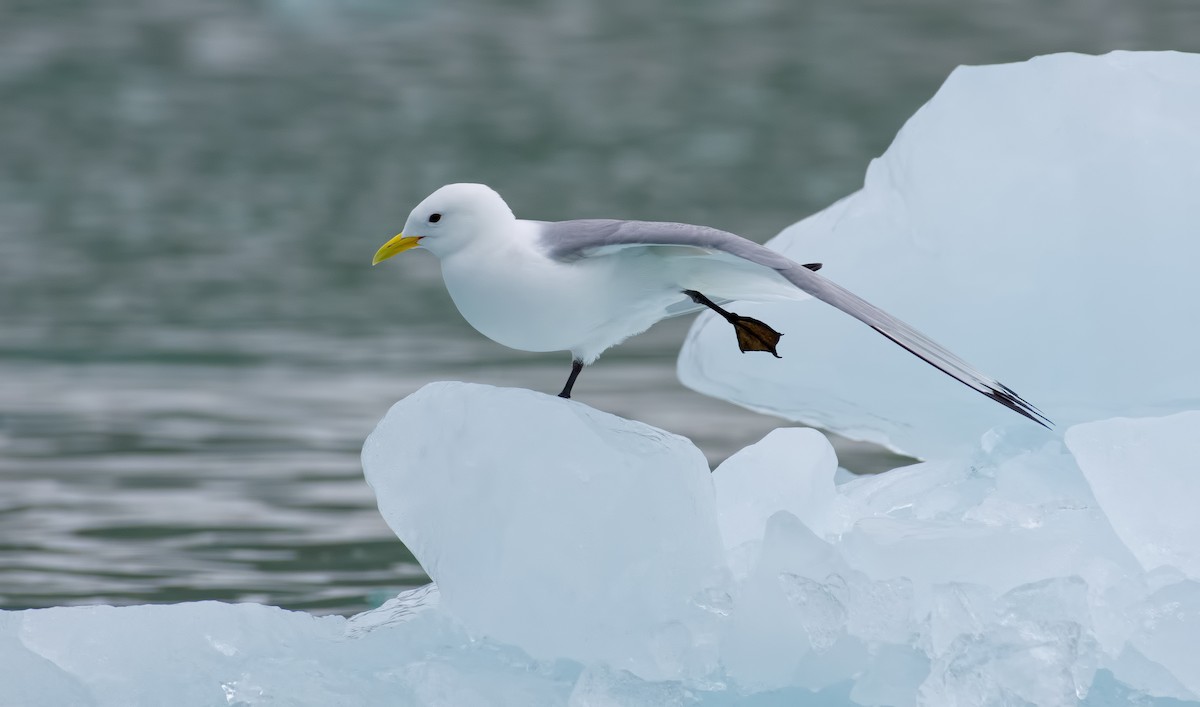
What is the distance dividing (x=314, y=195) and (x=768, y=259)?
18513mm

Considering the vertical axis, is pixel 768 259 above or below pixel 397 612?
above

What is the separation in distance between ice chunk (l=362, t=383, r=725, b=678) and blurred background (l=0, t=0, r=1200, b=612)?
1.59 m

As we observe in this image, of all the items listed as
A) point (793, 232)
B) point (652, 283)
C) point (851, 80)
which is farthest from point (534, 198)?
point (652, 283)

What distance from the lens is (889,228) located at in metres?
5.05

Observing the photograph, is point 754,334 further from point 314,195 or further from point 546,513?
point 314,195

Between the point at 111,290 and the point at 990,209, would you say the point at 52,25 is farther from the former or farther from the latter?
the point at 990,209

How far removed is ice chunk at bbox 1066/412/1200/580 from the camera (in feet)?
11.9

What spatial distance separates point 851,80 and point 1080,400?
22636mm

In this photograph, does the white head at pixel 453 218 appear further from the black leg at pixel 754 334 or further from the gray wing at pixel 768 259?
the black leg at pixel 754 334

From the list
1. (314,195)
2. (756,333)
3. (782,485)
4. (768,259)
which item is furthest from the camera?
(314,195)

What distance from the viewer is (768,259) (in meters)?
3.43

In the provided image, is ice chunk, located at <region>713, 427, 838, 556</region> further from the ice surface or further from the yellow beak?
the yellow beak

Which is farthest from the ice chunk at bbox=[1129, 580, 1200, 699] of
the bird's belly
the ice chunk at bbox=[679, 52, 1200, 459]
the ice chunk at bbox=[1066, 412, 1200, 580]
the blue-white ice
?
the ice chunk at bbox=[679, 52, 1200, 459]

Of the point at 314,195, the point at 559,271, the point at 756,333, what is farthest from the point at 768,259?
the point at 314,195
